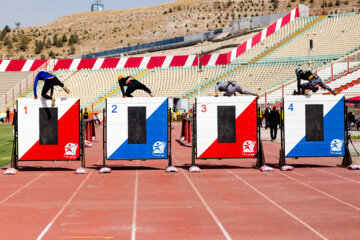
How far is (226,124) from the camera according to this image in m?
14.9

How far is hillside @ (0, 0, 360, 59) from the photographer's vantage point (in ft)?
321

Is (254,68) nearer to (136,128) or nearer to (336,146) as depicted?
(336,146)

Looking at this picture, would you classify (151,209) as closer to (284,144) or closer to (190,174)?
(190,174)

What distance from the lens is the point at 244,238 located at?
7.28m

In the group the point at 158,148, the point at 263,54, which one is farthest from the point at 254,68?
the point at 158,148

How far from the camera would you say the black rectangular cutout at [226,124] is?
14906 millimetres

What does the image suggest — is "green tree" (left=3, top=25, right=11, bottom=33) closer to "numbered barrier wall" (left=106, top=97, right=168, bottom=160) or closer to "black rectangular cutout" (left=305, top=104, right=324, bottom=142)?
"numbered barrier wall" (left=106, top=97, right=168, bottom=160)

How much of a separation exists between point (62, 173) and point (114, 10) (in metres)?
141

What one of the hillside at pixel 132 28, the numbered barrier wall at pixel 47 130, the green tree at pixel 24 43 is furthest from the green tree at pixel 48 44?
the numbered barrier wall at pixel 47 130

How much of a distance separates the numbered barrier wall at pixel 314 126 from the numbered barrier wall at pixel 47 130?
5.44 meters

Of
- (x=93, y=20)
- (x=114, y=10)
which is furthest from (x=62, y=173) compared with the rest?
(x=114, y=10)

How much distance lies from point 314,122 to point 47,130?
6.86m

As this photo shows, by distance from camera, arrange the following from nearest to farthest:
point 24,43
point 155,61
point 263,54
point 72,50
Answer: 1. point 263,54
2. point 155,61
3. point 72,50
4. point 24,43

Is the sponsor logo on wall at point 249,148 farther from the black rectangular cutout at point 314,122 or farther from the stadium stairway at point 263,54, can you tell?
the stadium stairway at point 263,54
